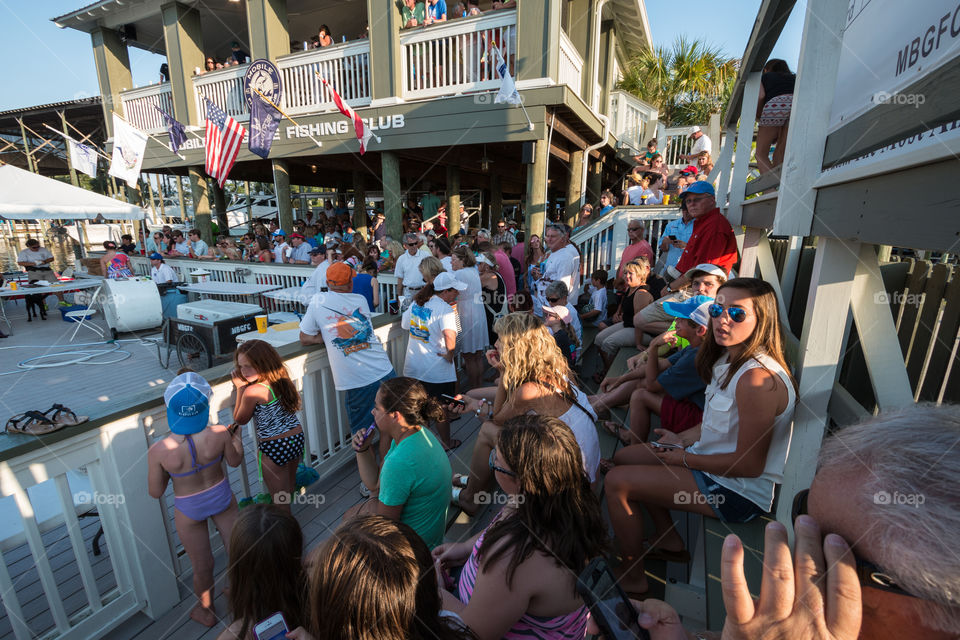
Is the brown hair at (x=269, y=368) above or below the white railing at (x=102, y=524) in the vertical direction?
above

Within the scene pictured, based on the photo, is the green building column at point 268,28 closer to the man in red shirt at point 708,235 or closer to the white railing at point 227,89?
the white railing at point 227,89

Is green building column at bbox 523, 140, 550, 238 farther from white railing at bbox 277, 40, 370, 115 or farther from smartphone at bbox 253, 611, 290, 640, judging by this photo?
smartphone at bbox 253, 611, 290, 640

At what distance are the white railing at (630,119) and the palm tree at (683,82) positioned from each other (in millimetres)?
1240

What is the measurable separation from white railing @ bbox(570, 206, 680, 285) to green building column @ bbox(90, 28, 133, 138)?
1479 centimetres

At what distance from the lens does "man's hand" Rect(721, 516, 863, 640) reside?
64 cm

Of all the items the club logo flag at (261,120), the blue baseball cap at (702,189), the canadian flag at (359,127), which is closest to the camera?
the blue baseball cap at (702,189)

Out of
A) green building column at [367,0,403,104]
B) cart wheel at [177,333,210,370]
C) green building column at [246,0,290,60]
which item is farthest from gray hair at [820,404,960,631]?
green building column at [246,0,290,60]

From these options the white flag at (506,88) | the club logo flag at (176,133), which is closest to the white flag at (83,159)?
the club logo flag at (176,133)

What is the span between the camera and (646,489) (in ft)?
6.59

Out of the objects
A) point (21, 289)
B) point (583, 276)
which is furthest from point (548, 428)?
point (21, 289)

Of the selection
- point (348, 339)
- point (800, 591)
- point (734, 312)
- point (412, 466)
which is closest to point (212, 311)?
point (348, 339)

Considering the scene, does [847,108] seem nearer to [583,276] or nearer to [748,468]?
[748,468]

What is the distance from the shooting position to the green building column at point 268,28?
9312mm

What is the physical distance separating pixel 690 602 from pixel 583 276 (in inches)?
223
